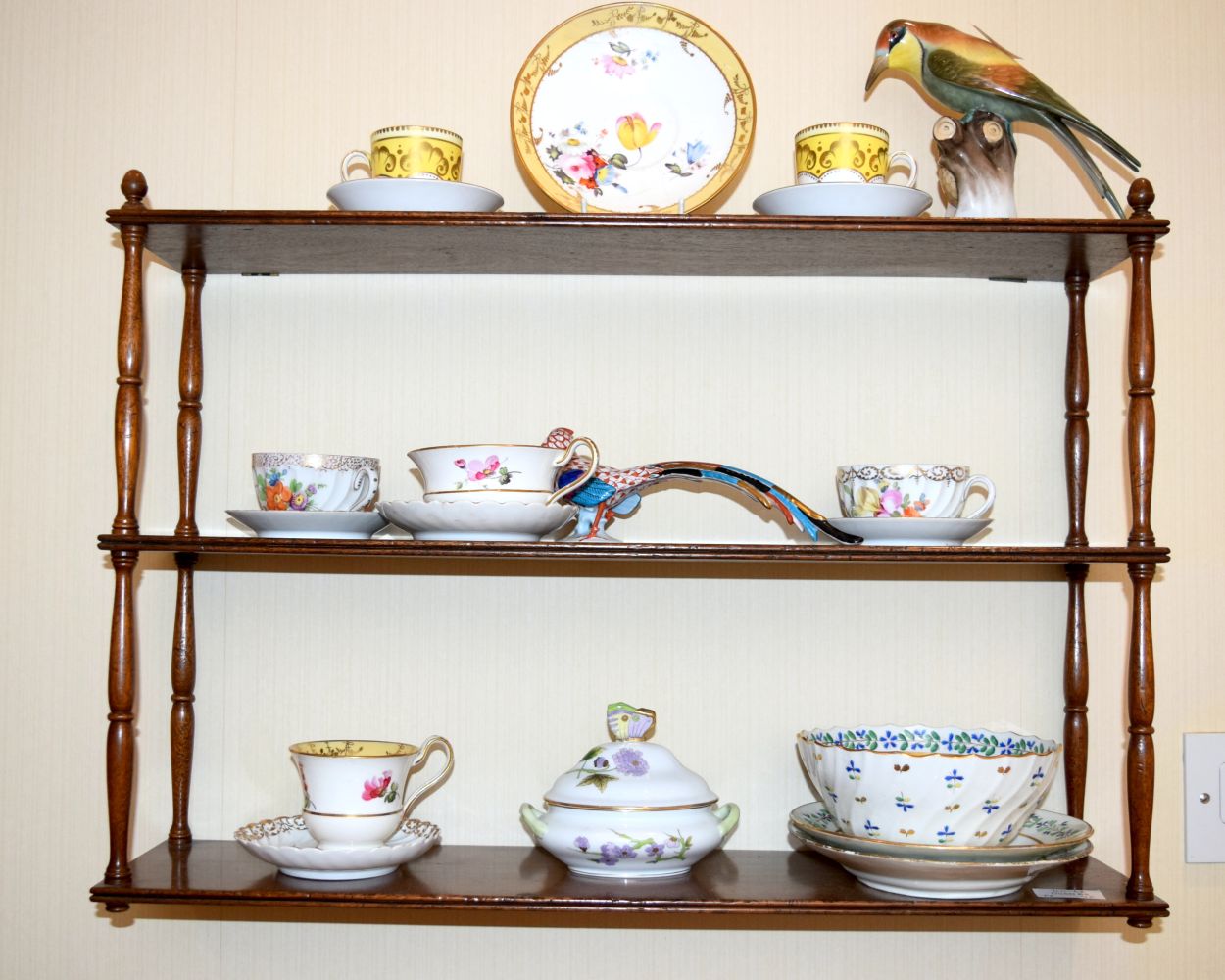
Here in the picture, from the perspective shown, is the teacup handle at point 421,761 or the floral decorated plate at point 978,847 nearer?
the floral decorated plate at point 978,847

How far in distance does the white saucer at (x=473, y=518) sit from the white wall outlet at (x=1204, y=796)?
2.38 ft

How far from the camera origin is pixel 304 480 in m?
1.13

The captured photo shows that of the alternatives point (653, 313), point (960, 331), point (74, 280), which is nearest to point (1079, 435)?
point (960, 331)

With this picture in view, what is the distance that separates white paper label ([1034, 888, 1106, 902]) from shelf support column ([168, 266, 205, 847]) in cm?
85

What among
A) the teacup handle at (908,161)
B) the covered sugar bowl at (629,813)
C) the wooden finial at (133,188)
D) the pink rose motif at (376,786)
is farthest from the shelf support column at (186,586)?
the teacup handle at (908,161)

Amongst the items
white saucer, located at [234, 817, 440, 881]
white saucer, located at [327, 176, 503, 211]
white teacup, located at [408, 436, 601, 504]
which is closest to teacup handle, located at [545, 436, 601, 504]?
white teacup, located at [408, 436, 601, 504]

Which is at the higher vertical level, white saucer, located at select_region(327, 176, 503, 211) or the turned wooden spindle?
white saucer, located at select_region(327, 176, 503, 211)

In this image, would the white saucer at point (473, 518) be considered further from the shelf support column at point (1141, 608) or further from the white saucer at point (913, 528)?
the shelf support column at point (1141, 608)

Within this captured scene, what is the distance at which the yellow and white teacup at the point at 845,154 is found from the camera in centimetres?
116

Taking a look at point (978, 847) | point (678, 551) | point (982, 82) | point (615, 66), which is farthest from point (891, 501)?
point (615, 66)

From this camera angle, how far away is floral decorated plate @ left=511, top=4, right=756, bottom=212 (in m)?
1.24

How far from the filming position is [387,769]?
1.14 metres

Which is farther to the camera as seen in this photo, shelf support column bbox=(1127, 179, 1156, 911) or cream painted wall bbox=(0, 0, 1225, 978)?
cream painted wall bbox=(0, 0, 1225, 978)

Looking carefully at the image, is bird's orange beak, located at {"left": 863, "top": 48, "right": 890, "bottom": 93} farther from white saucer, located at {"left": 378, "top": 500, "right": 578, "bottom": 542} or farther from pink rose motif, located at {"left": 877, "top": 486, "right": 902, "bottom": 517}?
white saucer, located at {"left": 378, "top": 500, "right": 578, "bottom": 542}
